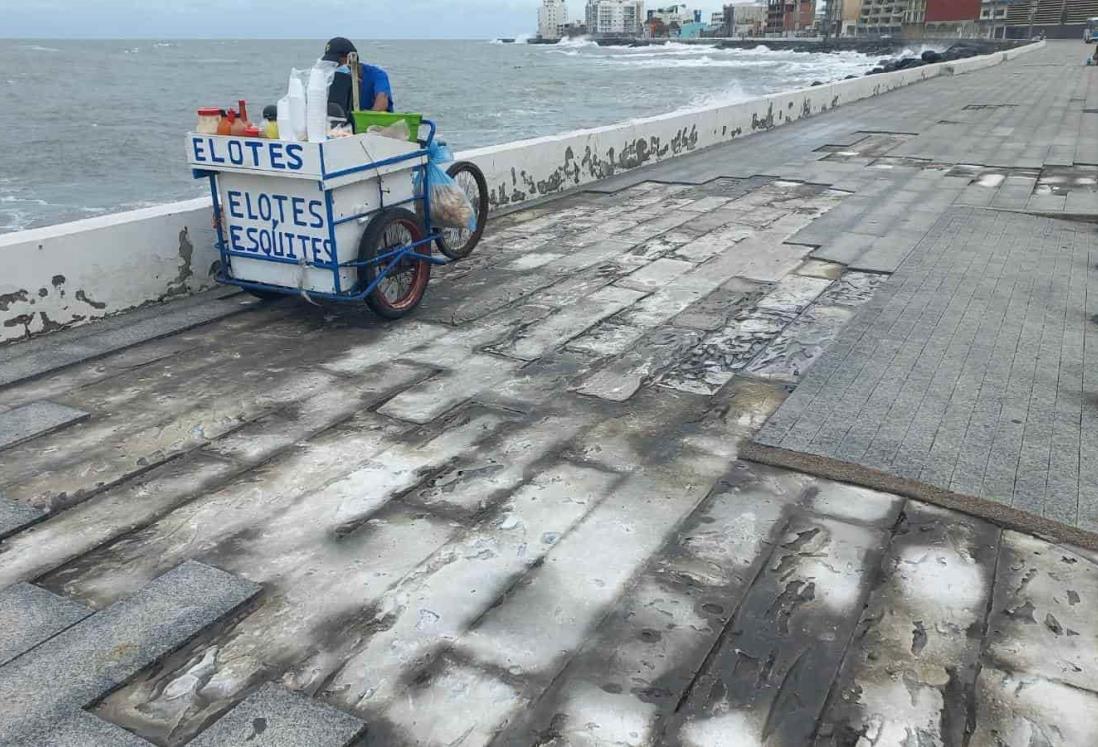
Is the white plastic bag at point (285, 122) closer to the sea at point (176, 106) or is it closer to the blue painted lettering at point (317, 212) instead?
the blue painted lettering at point (317, 212)

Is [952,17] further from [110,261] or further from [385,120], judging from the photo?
[110,261]

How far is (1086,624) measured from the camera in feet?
10.2

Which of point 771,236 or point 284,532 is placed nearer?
point 284,532

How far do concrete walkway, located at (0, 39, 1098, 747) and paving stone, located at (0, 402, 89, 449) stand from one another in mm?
24

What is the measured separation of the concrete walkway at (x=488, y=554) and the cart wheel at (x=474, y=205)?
1.25 meters

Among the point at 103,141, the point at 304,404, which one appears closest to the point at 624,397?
the point at 304,404

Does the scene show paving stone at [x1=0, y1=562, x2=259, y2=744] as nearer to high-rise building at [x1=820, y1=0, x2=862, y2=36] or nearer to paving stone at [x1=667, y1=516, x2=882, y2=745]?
paving stone at [x1=667, y1=516, x2=882, y2=745]

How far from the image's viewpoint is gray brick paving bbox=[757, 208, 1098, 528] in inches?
162

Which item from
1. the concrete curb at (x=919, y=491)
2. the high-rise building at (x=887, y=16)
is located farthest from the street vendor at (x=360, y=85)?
the high-rise building at (x=887, y=16)

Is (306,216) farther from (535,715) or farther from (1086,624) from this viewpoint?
(1086,624)

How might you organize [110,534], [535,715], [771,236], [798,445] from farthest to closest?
[771,236], [798,445], [110,534], [535,715]

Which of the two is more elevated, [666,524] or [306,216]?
[306,216]

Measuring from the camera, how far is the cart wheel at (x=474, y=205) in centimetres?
770

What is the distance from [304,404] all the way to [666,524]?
2.39 m
